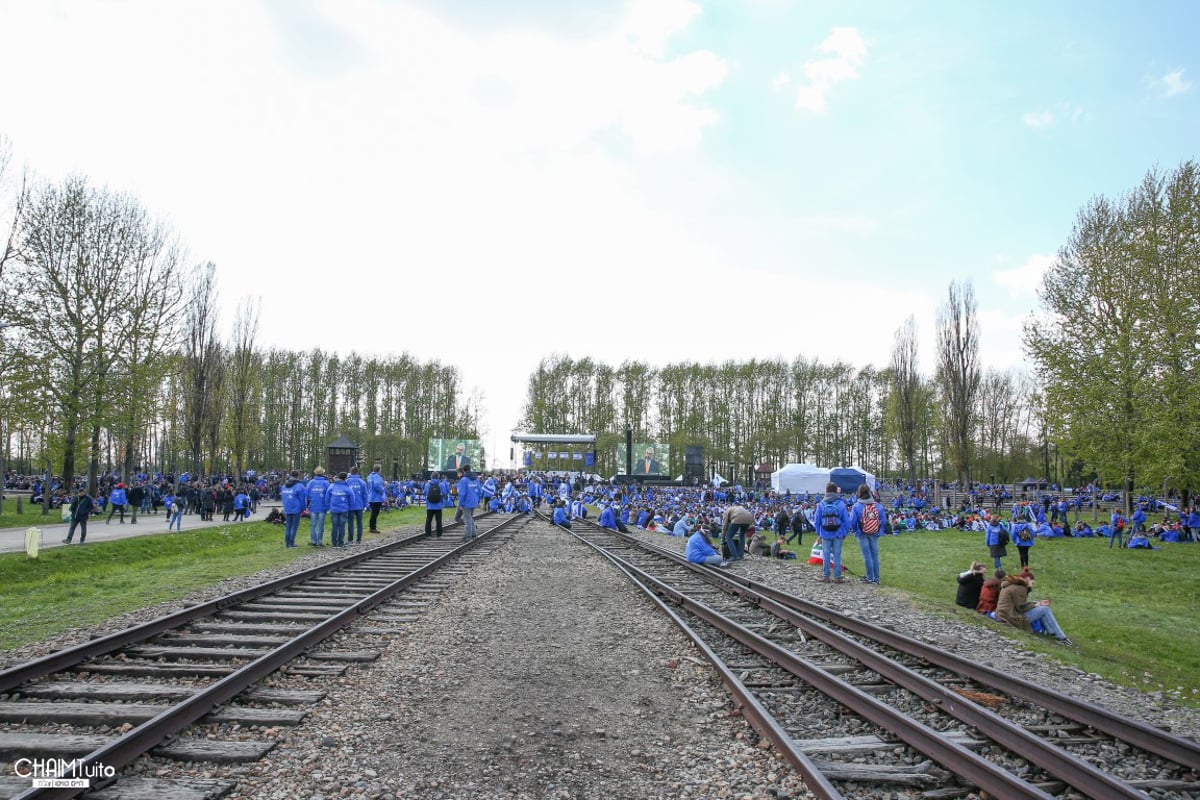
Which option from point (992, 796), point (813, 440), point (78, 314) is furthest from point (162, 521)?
point (813, 440)

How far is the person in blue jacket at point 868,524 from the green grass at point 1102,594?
0.60 metres

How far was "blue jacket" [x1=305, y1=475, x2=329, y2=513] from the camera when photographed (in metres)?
16.4

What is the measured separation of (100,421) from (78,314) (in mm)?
4504

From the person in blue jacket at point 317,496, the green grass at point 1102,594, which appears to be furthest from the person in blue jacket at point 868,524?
the person in blue jacket at point 317,496

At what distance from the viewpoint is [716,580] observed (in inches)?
507

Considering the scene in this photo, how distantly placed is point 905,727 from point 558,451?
61.8 meters

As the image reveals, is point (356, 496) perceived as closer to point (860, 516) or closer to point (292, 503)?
point (292, 503)

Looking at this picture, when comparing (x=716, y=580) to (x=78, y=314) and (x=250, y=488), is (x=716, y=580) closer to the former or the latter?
(x=78, y=314)

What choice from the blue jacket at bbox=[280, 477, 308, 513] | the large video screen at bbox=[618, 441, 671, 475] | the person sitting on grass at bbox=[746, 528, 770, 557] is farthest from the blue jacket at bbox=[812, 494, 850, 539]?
the large video screen at bbox=[618, 441, 671, 475]

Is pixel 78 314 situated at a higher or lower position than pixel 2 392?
higher

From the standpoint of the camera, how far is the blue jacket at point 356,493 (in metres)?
17.1

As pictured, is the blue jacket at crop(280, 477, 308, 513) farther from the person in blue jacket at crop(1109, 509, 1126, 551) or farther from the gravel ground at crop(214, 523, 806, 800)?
the person in blue jacket at crop(1109, 509, 1126, 551)

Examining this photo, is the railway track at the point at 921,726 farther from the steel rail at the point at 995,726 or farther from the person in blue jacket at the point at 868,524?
the person in blue jacket at the point at 868,524

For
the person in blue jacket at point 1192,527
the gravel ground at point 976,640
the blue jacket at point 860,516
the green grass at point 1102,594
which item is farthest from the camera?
the person in blue jacket at point 1192,527
